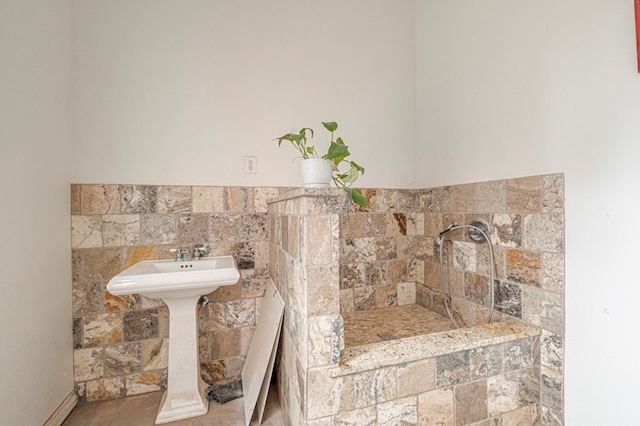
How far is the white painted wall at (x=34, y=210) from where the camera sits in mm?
1146

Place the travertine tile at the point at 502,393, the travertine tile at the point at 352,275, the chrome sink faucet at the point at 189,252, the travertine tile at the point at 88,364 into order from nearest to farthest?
the travertine tile at the point at 502,393 < the travertine tile at the point at 88,364 < the chrome sink faucet at the point at 189,252 < the travertine tile at the point at 352,275

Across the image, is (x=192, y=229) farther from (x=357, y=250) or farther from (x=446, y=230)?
(x=446, y=230)

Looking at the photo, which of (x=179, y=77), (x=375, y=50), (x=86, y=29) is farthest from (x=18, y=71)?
(x=375, y=50)

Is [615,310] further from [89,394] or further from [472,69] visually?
A: [89,394]

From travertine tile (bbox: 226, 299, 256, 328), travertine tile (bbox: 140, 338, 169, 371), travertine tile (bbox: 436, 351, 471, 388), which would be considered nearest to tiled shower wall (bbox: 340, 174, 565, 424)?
travertine tile (bbox: 436, 351, 471, 388)

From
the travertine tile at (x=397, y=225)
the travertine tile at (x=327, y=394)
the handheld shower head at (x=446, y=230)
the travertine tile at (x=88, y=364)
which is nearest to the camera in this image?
the travertine tile at (x=327, y=394)

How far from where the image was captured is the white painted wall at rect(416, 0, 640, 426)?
1.05 m

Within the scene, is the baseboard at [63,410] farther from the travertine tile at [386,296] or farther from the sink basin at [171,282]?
the travertine tile at [386,296]

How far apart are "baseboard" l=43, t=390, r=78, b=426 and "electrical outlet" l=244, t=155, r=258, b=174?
162 cm

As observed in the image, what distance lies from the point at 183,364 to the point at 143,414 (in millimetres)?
363

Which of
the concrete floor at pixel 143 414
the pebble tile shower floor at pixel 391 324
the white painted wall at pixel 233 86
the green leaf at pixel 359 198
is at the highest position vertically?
the white painted wall at pixel 233 86

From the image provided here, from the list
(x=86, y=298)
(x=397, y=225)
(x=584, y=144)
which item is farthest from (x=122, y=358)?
(x=584, y=144)

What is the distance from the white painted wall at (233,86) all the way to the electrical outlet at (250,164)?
0.03 m

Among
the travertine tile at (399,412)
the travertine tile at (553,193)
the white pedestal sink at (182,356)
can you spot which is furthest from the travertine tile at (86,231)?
the travertine tile at (553,193)
